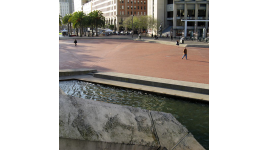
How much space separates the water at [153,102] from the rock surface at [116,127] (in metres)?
1.80

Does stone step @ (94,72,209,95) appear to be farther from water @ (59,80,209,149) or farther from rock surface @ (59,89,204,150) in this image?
rock surface @ (59,89,204,150)

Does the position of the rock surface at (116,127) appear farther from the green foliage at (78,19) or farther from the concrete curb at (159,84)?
the green foliage at (78,19)

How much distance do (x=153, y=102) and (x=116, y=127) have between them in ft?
19.9

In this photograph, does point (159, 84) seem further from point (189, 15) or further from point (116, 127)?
point (189, 15)

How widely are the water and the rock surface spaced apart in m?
1.80

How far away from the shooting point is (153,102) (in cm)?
1123

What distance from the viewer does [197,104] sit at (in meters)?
10.9

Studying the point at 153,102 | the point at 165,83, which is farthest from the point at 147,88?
the point at 153,102

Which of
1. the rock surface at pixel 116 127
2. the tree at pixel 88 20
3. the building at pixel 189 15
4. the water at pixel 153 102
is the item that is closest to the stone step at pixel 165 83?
the water at pixel 153 102

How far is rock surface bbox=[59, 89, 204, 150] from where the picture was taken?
15.7 ft
